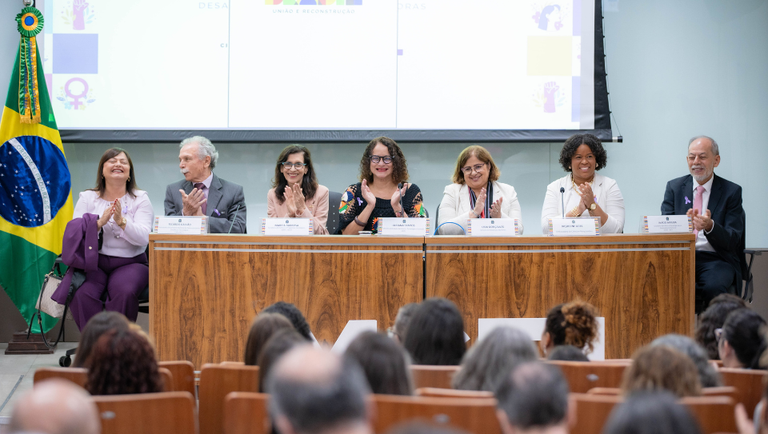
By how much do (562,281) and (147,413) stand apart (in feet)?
7.32

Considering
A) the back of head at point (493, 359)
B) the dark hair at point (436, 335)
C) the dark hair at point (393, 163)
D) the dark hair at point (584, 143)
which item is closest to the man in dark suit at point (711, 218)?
the dark hair at point (584, 143)

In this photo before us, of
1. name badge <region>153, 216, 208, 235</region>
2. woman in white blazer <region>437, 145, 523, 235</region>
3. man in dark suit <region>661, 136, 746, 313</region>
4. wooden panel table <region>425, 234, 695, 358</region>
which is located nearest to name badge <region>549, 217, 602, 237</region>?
wooden panel table <region>425, 234, 695, 358</region>

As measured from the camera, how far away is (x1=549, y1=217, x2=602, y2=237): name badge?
3.18m

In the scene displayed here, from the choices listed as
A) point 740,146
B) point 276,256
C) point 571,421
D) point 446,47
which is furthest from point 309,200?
point 740,146

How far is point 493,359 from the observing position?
1647 mm

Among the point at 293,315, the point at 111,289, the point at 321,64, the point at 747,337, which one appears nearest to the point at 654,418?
the point at 747,337

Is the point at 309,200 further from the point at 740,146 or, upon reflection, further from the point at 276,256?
the point at 740,146

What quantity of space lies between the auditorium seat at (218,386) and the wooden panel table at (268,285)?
1.22 metres

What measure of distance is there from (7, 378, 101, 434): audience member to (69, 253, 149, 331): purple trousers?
255 centimetres

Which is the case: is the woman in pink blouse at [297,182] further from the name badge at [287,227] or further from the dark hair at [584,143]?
the dark hair at [584,143]

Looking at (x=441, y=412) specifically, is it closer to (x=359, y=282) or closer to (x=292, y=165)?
(x=359, y=282)

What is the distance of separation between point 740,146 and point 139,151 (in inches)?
189

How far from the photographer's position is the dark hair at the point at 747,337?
1.99 meters

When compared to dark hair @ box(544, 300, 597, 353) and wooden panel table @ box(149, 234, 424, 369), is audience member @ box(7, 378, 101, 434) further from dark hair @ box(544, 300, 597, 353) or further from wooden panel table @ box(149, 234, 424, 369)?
wooden panel table @ box(149, 234, 424, 369)
